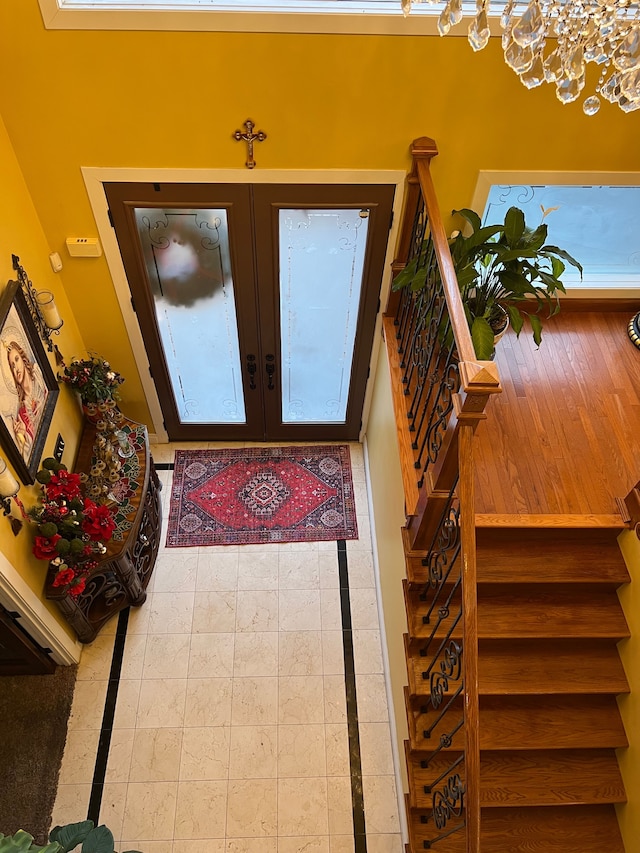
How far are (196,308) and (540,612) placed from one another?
2.78 m

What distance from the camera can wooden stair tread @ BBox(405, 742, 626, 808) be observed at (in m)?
3.09

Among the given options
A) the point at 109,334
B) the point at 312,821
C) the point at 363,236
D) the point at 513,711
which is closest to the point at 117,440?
the point at 109,334

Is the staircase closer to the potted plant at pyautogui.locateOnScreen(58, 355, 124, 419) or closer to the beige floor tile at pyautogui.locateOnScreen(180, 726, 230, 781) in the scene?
the beige floor tile at pyautogui.locateOnScreen(180, 726, 230, 781)

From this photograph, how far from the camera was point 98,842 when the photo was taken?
9.09 feet

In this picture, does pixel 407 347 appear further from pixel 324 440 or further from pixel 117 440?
pixel 117 440

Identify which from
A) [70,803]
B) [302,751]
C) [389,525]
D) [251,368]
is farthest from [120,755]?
[251,368]

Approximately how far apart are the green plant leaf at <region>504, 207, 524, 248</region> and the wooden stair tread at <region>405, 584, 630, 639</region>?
5.87 ft

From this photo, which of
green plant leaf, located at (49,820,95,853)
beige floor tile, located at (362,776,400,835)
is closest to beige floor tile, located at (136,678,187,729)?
green plant leaf, located at (49,820,95,853)

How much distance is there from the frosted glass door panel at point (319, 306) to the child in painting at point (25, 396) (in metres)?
1.58

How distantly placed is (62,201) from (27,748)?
123 inches

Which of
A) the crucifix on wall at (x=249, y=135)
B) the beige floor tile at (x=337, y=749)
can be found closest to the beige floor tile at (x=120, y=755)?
the beige floor tile at (x=337, y=749)

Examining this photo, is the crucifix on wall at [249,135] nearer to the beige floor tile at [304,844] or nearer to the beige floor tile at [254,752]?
the beige floor tile at [254,752]

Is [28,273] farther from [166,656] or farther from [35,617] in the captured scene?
[166,656]

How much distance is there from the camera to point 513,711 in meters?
3.21
